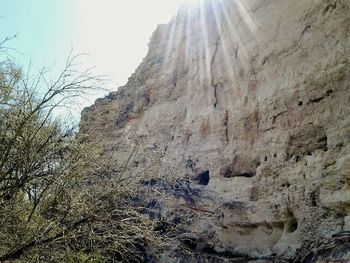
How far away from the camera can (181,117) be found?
46.8 feet

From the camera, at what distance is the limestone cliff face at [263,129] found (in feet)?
25.0

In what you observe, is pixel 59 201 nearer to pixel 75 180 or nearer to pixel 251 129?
pixel 75 180

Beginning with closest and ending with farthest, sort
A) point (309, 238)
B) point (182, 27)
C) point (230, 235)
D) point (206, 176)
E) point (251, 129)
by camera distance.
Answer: point (309, 238), point (230, 235), point (251, 129), point (206, 176), point (182, 27)

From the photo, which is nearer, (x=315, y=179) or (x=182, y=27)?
(x=315, y=179)

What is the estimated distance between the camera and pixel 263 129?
33.6ft

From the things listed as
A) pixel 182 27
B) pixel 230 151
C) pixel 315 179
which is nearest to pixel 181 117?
pixel 230 151

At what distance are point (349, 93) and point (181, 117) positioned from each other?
683 cm

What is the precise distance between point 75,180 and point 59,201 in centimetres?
25

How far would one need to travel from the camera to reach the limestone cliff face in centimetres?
762

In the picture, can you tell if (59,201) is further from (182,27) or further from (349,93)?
(182,27)

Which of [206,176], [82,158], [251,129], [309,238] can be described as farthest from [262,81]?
[82,158]

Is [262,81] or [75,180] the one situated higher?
[262,81]

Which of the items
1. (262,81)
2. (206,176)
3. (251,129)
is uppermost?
(262,81)

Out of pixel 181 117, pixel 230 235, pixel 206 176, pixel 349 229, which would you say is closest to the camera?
pixel 349 229
